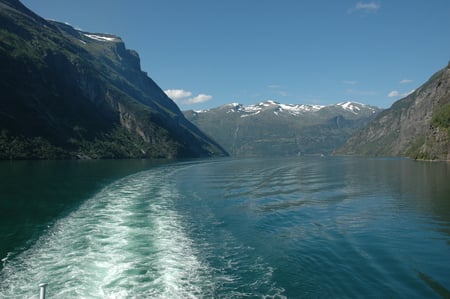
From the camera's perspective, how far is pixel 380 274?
16906 millimetres

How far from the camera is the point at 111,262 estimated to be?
17.7m

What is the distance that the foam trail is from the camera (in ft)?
47.7

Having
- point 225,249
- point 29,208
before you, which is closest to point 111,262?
point 225,249

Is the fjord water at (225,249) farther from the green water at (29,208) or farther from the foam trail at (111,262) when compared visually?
the green water at (29,208)

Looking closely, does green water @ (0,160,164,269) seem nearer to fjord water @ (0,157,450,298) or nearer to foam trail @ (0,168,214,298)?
fjord water @ (0,157,450,298)

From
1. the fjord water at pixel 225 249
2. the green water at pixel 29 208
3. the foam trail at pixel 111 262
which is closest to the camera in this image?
the foam trail at pixel 111 262

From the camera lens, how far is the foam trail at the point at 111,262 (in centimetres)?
1455

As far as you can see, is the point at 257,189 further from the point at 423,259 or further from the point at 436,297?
the point at 436,297

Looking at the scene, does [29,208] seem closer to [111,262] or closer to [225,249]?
[111,262]

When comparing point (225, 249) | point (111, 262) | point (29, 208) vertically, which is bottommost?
point (225, 249)

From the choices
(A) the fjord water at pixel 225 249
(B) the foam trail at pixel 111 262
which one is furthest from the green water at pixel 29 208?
(B) the foam trail at pixel 111 262

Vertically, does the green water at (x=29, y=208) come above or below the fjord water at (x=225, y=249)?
above

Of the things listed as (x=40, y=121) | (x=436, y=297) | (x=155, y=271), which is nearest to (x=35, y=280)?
(x=155, y=271)

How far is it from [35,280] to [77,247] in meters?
5.17
